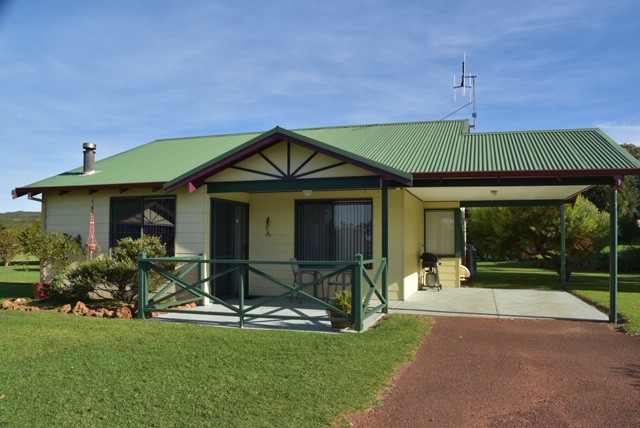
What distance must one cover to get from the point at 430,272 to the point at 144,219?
303 inches

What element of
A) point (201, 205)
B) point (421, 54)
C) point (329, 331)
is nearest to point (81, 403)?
point (329, 331)

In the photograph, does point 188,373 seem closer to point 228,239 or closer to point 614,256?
point 228,239

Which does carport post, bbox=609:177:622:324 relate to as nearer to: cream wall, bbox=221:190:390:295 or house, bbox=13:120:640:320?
house, bbox=13:120:640:320

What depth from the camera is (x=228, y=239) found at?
12.3m

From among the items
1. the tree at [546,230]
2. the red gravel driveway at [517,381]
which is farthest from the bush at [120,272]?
the tree at [546,230]

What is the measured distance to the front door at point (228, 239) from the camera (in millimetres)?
11703

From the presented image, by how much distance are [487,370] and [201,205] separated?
704cm

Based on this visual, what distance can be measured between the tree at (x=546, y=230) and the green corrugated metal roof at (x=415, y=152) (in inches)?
221

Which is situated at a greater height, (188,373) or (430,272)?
(430,272)

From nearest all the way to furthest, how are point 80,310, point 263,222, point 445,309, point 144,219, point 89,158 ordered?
point 80,310 < point 445,309 < point 144,219 < point 263,222 < point 89,158

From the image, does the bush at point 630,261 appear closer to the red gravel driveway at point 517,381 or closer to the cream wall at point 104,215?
the red gravel driveway at point 517,381

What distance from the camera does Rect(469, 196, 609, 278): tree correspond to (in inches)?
736

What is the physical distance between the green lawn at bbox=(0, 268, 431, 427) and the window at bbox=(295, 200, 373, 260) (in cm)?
357

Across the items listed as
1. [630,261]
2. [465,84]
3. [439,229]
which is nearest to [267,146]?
[439,229]
